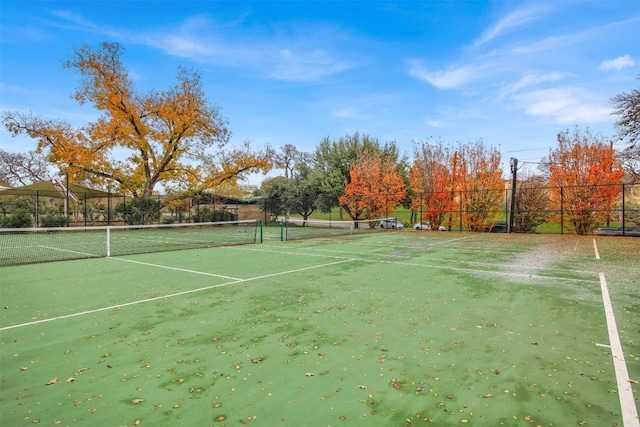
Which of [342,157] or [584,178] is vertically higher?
[342,157]

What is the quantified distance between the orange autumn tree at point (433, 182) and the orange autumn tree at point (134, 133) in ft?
39.6

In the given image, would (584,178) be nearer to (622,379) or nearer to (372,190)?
(372,190)

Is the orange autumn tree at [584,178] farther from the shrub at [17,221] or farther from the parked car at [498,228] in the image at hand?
the shrub at [17,221]

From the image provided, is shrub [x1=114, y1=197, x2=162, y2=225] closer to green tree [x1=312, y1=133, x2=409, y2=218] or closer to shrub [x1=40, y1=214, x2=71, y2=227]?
shrub [x1=40, y1=214, x2=71, y2=227]

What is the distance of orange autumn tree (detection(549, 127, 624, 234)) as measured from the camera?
1850 cm

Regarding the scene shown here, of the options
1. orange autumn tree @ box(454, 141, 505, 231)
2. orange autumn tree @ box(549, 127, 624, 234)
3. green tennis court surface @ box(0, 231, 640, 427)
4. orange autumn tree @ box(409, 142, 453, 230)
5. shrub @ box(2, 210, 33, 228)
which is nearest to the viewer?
green tennis court surface @ box(0, 231, 640, 427)

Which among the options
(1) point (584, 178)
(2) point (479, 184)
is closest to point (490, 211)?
(2) point (479, 184)

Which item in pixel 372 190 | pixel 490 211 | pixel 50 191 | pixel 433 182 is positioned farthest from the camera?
pixel 372 190

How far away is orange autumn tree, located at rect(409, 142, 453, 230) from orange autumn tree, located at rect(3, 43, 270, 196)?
12.1 m

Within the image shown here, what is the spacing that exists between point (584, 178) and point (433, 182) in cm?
824

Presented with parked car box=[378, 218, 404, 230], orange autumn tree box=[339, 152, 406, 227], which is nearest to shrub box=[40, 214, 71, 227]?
orange autumn tree box=[339, 152, 406, 227]

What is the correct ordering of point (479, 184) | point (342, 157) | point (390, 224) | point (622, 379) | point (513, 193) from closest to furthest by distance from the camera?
point (622, 379)
point (513, 193)
point (479, 184)
point (390, 224)
point (342, 157)

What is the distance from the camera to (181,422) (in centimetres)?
225

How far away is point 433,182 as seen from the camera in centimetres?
2333
